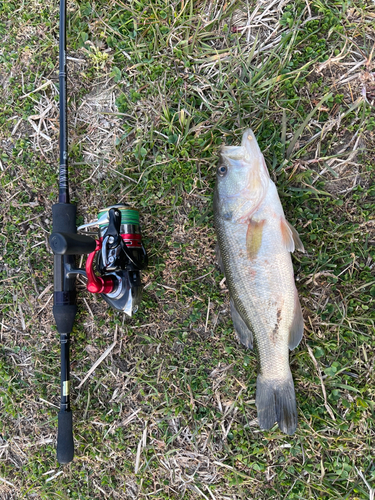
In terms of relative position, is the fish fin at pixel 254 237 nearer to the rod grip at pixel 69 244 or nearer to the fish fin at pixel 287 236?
the fish fin at pixel 287 236

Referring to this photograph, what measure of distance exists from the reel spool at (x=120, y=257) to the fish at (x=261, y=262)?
0.64m

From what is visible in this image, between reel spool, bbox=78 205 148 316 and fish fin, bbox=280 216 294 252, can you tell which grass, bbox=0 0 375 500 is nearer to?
reel spool, bbox=78 205 148 316

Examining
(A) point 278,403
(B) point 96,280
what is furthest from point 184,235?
(A) point 278,403

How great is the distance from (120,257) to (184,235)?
61 cm

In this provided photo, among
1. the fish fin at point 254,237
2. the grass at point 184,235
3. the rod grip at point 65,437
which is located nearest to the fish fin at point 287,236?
the fish fin at point 254,237

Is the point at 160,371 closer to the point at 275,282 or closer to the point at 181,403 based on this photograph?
the point at 181,403

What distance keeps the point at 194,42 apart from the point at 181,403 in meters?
2.88

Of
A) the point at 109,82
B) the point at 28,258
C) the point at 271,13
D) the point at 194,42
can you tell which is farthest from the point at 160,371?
the point at 271,13

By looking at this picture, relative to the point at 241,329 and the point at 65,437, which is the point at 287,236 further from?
the point at 65,437

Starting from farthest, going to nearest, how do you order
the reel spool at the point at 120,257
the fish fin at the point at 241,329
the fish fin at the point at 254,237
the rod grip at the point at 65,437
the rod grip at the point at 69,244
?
the rod grip at the point at 65,437 → the fish fin at the point at 241,329 → the reel spool at the point at 120,257 → the fish fin at the point at 254,237 → the rod grip at the point at 69,244

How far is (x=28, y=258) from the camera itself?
10.0ft

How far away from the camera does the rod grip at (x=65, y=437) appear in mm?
2697

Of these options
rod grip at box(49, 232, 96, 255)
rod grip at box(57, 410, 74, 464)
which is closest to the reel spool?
rod grip at box(49, 232, 96, 255)

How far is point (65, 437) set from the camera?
2717 mm
